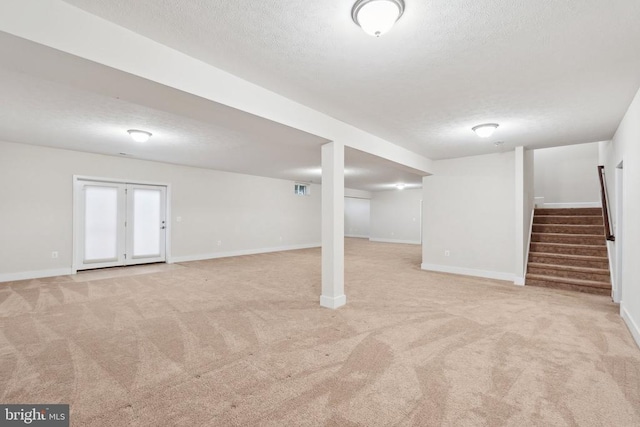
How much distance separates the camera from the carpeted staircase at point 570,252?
499 cm

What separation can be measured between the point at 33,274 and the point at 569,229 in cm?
1071

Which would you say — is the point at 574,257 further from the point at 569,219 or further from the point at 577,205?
the point at 577,205

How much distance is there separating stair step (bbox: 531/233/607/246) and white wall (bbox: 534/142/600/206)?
266cm

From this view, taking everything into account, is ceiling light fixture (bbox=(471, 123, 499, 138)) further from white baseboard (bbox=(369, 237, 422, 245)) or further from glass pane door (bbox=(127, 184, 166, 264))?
white baseboard (bbox=(369, 237, 422, 245))

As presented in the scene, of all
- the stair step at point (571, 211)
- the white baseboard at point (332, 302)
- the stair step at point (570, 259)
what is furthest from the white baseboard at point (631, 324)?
the stair step at point (571, 211)

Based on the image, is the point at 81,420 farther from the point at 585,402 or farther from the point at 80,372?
the point at 585,402

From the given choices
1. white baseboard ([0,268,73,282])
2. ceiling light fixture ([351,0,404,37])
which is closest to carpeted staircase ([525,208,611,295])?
ceiling light fixture ([351,0,404,37])

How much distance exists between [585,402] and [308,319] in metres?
2.46

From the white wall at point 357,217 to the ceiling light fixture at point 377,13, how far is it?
14.4 meters

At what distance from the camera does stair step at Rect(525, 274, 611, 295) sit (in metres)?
4.73

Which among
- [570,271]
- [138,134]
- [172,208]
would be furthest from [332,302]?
[172,208]

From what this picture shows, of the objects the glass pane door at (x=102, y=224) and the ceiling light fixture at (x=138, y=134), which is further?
the glass pane door at (x=102, y=224)

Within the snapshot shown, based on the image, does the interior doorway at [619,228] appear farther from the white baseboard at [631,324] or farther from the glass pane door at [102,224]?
the glass pane door at [102,224]

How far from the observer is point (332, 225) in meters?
3.96
